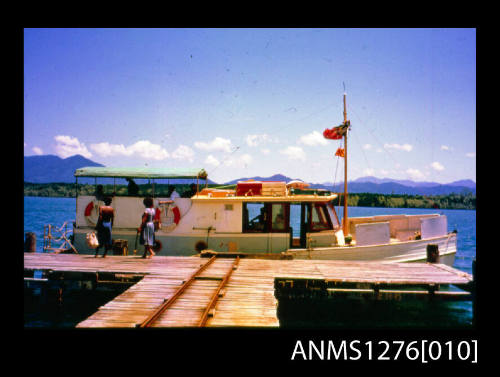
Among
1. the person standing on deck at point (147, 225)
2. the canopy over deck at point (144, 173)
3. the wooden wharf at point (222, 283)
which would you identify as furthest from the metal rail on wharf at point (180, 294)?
the canopy over deck at point (144, 173)

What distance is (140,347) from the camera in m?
5.76

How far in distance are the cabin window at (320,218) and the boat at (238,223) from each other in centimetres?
4

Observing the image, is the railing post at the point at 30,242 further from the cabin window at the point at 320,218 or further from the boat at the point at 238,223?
the cabin window at the point at 320,218

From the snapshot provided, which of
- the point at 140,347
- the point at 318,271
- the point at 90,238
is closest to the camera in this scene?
the point at 140,347

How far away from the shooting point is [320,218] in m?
14.3

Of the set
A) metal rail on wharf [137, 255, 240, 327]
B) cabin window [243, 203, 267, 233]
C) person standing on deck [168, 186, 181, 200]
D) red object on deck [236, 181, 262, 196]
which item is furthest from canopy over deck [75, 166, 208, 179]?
metal rail on wharf [137, 255, 240, 327]

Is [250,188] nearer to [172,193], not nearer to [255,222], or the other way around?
[255,222]

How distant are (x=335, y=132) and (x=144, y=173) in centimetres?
904

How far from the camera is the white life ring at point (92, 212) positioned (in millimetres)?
14398

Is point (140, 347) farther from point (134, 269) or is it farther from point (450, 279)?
point (450, 279)

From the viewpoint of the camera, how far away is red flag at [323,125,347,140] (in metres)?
15.8

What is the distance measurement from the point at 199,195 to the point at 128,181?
323 cm
